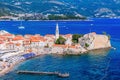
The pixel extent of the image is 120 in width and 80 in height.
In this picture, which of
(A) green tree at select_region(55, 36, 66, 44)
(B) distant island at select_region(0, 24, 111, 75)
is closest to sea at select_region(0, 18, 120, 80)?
(B) distant island at select_region(0, 24, 111, 75)

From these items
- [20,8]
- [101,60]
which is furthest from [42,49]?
[20,8]

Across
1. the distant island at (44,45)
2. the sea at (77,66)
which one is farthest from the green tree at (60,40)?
the sea at (77,66)

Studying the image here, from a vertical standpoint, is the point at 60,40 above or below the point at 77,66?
above

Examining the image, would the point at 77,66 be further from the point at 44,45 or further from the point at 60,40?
the point at 60,40

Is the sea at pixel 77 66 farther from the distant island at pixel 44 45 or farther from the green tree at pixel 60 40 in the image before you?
the green tree at pixel 60 40

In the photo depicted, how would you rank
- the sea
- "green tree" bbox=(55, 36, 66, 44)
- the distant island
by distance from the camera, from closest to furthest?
the sea → the distant island → "green tree" bbox=(55, 36, 66, 44)

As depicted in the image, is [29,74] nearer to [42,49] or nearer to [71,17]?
[42,49]

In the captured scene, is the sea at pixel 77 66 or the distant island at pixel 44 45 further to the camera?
the distant island at pixel 44 45

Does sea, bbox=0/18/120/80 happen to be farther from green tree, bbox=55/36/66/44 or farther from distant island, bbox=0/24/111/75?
green tree, bbox=55/36/66/44

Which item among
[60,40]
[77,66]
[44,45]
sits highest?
[60,40]

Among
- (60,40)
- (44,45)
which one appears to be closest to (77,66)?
(44,45)
